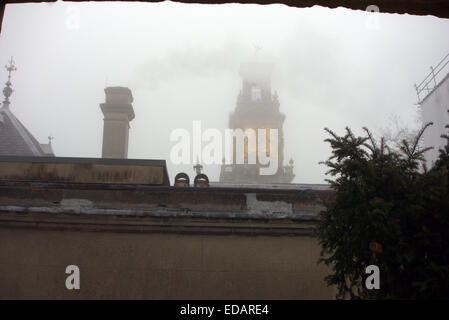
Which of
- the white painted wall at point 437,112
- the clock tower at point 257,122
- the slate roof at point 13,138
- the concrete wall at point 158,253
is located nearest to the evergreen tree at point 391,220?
the concrete wall at point 158,253

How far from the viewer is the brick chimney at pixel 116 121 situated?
18.9 metres

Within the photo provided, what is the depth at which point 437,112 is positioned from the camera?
65.7ft

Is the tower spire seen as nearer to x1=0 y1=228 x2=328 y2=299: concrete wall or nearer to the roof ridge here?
the roof ridge

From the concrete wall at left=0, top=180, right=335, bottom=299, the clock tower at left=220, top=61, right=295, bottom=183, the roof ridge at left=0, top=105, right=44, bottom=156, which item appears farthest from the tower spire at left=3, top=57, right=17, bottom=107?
the clock tower at left=220, top=61, right=295, bottom=183

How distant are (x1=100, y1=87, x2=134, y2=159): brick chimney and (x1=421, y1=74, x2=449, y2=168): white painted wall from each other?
14118 millimetres

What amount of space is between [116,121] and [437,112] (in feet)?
50.6

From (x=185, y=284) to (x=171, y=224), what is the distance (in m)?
1.24

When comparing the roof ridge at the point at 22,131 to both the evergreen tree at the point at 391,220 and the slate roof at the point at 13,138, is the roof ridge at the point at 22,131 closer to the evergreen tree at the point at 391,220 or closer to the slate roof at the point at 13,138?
the slate roof at the point at 13,138

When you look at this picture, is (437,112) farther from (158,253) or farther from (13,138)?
(13,138)

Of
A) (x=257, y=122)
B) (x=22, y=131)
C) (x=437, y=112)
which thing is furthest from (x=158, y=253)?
(x=257, y=122)
